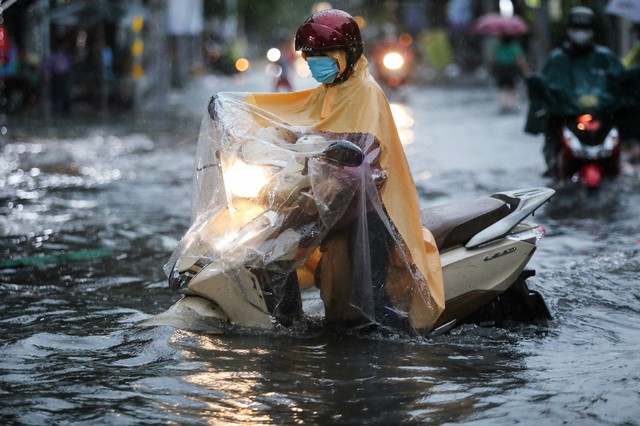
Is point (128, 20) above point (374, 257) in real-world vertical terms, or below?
above

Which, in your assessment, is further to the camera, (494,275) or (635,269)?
(635,269)

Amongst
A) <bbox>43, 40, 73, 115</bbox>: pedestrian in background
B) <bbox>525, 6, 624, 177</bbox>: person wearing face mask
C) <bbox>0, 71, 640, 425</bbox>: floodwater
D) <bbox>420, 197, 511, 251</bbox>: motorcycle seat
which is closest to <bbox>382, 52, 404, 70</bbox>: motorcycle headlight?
<bbox>43, 40, 73, 115</bbox>: pedestrian in background

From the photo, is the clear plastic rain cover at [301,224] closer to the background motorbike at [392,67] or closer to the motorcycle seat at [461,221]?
the motorcycle seat at [461,221]

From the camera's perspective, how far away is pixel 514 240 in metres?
5.67

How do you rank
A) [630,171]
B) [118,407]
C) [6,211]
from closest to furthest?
[118,407] < [6,211] < [630,171]

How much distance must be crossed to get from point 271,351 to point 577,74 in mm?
7027

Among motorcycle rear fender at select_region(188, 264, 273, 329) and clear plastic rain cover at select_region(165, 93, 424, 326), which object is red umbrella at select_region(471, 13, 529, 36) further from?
motorcycle rear fender at select_region(188, 264, 273, 329)

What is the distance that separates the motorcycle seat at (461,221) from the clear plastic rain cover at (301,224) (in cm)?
38

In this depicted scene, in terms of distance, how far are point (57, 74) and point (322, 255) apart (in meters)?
18.9

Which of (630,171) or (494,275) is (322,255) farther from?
(630,171)

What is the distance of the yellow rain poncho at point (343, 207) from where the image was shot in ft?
17.0

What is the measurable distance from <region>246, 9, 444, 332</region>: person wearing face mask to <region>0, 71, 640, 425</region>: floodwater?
23cm

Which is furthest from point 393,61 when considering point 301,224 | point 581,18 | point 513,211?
point 301,224

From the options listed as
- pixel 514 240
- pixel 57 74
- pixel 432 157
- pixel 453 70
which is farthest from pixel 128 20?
pixel 514 240
